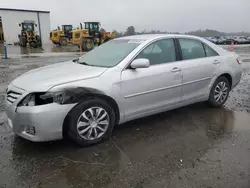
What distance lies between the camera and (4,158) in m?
3.12

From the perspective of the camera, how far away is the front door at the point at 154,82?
3.62 metres

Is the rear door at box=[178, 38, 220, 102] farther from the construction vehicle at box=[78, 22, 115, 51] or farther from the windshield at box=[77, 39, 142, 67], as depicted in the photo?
the construction vehicle at box=[78, 22, 115, 51]

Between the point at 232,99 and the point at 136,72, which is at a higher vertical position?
the point at 136,72

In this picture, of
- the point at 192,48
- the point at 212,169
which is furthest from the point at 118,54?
the point at 212,169

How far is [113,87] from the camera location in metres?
3.43

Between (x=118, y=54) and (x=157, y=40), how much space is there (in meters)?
0.75

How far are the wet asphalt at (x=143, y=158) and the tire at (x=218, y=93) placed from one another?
617 mm

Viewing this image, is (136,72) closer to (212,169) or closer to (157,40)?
(157,40)

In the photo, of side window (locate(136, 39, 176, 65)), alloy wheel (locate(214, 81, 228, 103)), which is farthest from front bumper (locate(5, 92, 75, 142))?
alloy wheel (locate(214, 81, 228, 103))

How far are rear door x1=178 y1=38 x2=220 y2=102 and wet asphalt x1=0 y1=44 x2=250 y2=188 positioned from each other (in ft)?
1.91

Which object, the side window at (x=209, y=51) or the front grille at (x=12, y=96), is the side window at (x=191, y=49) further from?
the front grille at (x=12, y=96)

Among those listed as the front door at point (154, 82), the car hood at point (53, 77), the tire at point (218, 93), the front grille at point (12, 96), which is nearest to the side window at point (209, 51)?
the tire at point (218, 93)

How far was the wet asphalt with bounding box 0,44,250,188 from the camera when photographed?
268 cm

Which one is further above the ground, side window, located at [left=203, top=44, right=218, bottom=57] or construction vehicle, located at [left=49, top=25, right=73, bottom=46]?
construction vehicle, located at [left=49, top=25, right=73, bottom=46]
